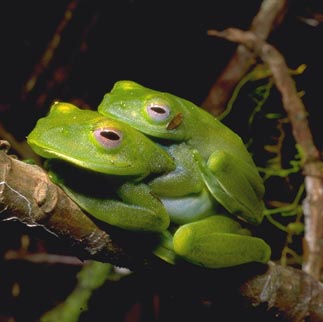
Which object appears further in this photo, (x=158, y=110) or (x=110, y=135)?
(x=158, y=110)

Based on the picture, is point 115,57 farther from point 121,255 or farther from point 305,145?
point 121,255

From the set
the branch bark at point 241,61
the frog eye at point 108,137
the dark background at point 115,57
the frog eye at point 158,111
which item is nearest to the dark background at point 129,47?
the dark background at point 115,57

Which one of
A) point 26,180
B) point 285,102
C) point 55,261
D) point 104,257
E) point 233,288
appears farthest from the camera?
point 55,261

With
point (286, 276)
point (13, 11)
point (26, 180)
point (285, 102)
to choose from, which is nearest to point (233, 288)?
point (286, 276)

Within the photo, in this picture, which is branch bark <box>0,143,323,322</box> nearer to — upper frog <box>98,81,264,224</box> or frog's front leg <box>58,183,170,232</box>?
frog's front leg <box>58,183,170,232</box>

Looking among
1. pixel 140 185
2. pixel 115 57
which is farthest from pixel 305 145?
pixel 140 185

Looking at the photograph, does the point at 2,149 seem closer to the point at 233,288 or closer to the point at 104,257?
the point at 104,257

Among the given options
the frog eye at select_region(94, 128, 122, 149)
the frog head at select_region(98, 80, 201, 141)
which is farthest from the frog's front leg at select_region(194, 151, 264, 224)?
the frog eye at select_region(94, 128, 122, 149)
